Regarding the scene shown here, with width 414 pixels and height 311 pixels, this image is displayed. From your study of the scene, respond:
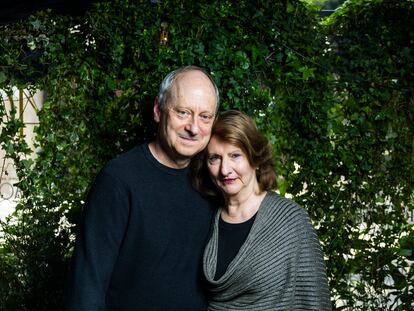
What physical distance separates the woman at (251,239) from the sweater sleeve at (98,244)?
1.50ft

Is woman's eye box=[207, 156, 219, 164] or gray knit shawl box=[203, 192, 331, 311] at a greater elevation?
woman's eye box=[207, 156, 219, 164]

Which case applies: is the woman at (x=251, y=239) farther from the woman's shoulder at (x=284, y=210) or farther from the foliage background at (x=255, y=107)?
the foliage background at (x=255, y=107)

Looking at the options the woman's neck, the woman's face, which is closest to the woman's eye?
the woman's face

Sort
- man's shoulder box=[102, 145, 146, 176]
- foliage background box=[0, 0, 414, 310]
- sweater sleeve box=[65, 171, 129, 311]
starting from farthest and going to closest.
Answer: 1. foliage background box=[0, 0, 414, 310]
2. man's shoulder box=[102, 145, 146, 176]
3. sweater sleeve box=[65, 171, 129, 311]

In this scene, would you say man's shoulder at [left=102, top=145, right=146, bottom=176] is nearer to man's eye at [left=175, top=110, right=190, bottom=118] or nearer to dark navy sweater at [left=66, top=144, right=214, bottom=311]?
dark navy sweater at [left=66, top=144, right=214, bottom=311]

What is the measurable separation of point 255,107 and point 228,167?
0.98 m

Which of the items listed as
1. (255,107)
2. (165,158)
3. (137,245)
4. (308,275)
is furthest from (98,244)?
(255,107)

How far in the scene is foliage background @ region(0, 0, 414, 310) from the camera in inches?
159

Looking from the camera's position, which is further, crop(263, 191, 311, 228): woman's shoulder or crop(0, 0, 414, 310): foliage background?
crop(0, 0, 414, 310): foliage background

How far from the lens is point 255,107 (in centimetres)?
417

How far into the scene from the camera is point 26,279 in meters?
4.29

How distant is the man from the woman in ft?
0.32

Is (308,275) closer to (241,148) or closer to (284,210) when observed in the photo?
(284,210)

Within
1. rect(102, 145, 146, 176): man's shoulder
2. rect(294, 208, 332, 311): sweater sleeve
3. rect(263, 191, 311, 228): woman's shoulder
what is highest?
rect(102, 145, 146, 176): man's shoulder
